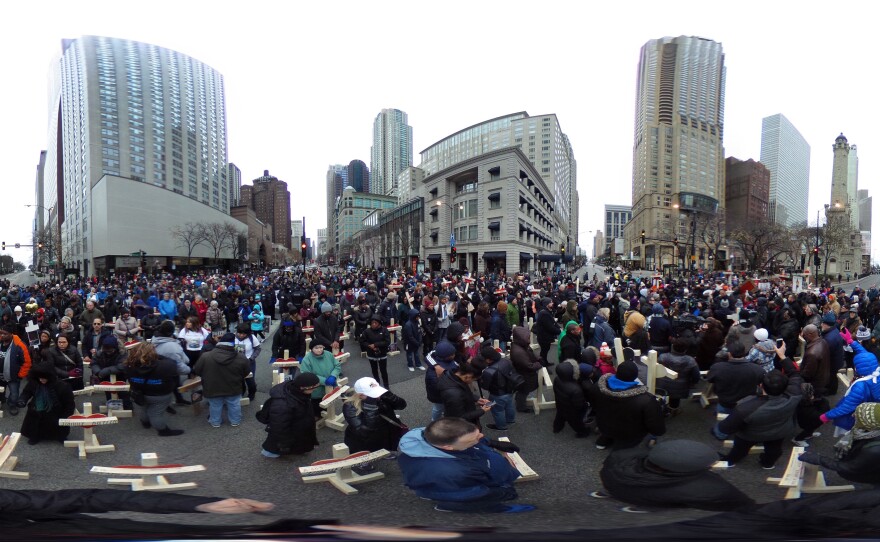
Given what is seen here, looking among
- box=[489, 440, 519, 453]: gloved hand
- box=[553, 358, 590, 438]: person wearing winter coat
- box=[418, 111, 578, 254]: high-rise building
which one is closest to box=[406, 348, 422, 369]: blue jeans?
box=[553, 358, 590, 438]: person wearing winter coat

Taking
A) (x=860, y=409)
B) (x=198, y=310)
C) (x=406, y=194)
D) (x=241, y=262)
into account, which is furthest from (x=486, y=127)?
(x=860, y=409)

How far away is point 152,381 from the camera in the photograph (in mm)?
5887

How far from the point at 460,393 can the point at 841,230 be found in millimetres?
66427

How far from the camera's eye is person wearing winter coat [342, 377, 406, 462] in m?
4.46

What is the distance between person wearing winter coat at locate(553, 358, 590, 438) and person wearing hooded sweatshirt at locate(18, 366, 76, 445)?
7240 mm

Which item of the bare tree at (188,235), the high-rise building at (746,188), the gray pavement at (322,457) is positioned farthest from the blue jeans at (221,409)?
the high-rise building at (746,188)

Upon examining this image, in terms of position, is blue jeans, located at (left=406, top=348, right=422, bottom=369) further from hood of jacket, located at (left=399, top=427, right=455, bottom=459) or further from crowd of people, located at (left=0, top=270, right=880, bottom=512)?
hood of jacket, located at (left=399, top=427, right=455, bottom=459)

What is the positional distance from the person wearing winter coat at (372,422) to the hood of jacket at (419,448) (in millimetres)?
1230

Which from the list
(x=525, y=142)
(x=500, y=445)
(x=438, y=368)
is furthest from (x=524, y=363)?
(x=525, y=142)

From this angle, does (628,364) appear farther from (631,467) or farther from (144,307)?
(144,307)

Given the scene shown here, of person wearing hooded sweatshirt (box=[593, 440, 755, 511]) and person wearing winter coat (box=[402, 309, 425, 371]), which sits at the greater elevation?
person wearing hooded sweatshirt (box=[593, 440, 755, 511])

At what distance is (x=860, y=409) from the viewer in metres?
3.43

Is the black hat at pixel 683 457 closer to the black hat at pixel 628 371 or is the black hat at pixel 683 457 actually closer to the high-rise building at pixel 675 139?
the black hat at pixel 628 371

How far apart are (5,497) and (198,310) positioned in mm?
12429
